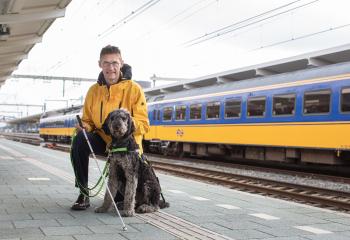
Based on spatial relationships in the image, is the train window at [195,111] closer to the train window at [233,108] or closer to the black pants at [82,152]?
the train window at [233,108]

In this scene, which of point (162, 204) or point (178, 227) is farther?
point (162, 204)

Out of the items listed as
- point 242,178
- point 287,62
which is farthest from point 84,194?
point 287,62

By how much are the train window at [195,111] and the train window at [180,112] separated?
27.1 inches

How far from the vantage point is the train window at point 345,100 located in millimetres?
13305

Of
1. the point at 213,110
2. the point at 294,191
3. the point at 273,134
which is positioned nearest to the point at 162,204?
the point at 294,191

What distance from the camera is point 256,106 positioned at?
1717cm

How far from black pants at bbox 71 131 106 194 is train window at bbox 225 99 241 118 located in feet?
41.2

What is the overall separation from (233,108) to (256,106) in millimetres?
1536

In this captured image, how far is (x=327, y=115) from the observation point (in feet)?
45.9

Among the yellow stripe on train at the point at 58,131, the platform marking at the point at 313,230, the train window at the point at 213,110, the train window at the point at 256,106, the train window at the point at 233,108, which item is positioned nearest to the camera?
the platform marking at the point at 313,230

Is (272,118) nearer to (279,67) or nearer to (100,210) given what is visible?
(279,67)

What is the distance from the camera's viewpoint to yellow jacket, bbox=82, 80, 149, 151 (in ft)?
19.1

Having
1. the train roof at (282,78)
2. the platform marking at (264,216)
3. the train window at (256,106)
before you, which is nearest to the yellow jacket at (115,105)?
the platform marking at (264,216)

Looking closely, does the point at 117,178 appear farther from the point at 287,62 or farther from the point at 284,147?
the point at 287,62
